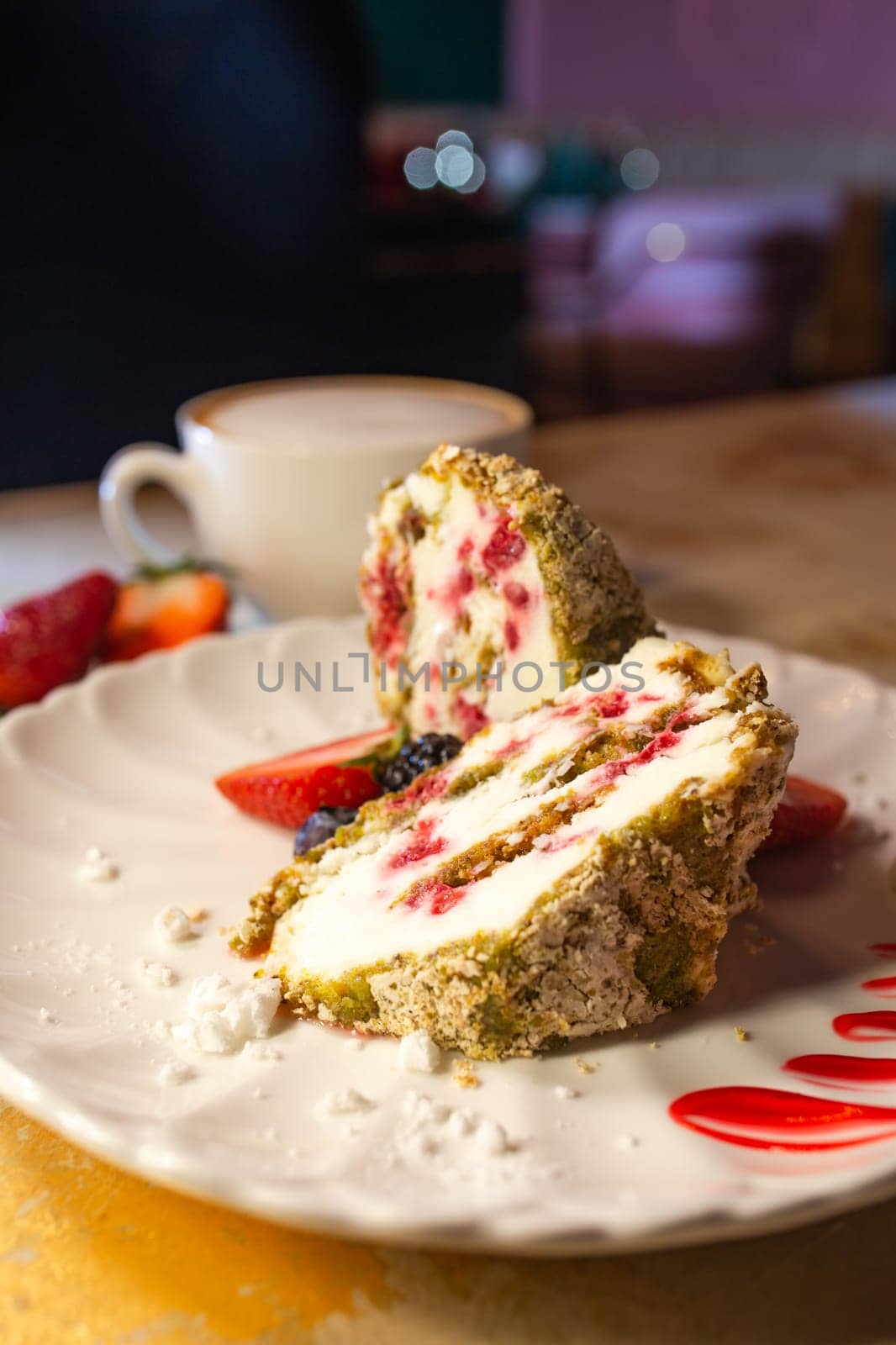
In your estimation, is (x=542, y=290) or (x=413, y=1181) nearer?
(x=413, y=1181)

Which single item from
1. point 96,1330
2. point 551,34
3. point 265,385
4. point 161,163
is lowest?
point 96,1330

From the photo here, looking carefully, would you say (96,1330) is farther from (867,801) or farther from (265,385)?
(265,385)

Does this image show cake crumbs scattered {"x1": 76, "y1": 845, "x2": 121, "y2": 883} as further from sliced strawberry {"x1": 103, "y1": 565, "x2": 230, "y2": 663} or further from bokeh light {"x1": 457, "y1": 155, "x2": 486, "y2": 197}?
bokeh light {"x1": 457, "y1": 155, "x2": 486, "y2": 197}

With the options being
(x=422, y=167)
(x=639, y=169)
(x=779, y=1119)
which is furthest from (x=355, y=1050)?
(x=639, y=169)

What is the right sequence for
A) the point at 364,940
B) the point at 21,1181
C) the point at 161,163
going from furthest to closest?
the point at 161,163, the point at 364,940, the point at 21,1181

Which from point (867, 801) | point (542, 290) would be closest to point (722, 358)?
point (542, 290)

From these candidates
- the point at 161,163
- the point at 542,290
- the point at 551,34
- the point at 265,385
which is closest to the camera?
the point at 265,385

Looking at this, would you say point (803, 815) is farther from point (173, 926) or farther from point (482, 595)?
point (173, 926)

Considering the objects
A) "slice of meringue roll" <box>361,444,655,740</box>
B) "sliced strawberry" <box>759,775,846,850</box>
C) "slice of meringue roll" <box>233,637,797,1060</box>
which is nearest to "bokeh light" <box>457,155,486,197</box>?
"slice of meringue roll" <box>361,444,655,740</box>
